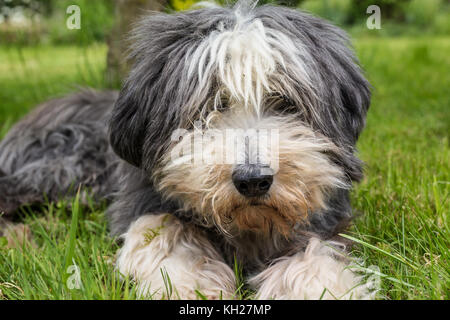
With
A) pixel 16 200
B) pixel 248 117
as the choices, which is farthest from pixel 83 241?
pixel 248 117

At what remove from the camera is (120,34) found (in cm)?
529

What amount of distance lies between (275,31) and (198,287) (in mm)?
1156

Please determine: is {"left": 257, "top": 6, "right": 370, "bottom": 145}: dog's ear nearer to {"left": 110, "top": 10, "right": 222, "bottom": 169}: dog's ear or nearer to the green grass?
{"left": 110, "top": 10, "right": 222, "bottom": 169}: dog's ear

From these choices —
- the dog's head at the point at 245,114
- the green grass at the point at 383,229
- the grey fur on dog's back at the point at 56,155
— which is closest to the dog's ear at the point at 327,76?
the dog's head at the point at 245,114

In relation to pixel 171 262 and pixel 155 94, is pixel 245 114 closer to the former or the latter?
pixel 155 94

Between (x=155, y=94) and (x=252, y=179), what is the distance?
709 millimetres

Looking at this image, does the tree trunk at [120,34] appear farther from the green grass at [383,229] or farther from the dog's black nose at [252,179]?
the dog's black nose at [252,179]

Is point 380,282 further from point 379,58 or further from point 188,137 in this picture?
point 379,58

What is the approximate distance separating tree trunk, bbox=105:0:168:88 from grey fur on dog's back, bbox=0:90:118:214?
1031mm

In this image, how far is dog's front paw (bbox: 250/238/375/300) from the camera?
2121 mm

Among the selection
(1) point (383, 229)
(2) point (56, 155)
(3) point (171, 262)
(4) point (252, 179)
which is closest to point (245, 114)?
(4) point (252, 179)

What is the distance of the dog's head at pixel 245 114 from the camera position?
7.22 ft

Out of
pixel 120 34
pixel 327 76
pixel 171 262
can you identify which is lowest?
pixel 171 262

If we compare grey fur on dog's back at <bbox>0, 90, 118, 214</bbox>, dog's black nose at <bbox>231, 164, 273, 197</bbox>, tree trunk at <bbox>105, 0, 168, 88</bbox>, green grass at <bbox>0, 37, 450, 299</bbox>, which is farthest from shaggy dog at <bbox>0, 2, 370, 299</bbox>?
tree trunk at <bbox>105, 0, 168, 88</bbox>
